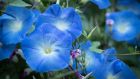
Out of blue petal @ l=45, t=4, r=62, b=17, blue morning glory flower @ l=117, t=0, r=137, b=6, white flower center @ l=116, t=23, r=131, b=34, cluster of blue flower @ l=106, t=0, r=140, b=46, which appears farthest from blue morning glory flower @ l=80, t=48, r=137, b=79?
blue morning glory flower @ l=117, t=0, r=137, b=6

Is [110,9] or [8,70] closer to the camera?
[8,70]

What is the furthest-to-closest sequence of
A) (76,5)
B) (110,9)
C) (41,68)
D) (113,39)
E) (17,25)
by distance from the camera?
(110,9)
(113,39)
(76,5)
(17,25)
(41,68)

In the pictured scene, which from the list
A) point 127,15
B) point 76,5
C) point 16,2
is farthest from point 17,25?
point 127,15

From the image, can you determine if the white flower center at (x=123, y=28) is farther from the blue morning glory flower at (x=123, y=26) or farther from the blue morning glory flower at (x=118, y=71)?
the blue morning glory flower at (x=118, y=71)

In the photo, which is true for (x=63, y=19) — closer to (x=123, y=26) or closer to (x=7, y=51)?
(x=7, y=51)

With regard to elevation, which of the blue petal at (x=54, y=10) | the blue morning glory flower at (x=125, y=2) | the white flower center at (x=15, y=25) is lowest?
the blue morning glory flower at (x=125, y=2)

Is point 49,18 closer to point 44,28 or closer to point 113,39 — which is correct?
point 44,28

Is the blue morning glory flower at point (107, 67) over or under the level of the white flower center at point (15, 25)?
under

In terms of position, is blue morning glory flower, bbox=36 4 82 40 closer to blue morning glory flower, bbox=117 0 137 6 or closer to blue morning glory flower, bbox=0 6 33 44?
blue morning glory flower, bbox=0 6 33 44

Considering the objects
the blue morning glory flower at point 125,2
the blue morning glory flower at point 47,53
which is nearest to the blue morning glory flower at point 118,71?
the blue morning glory flower at point 47,53
